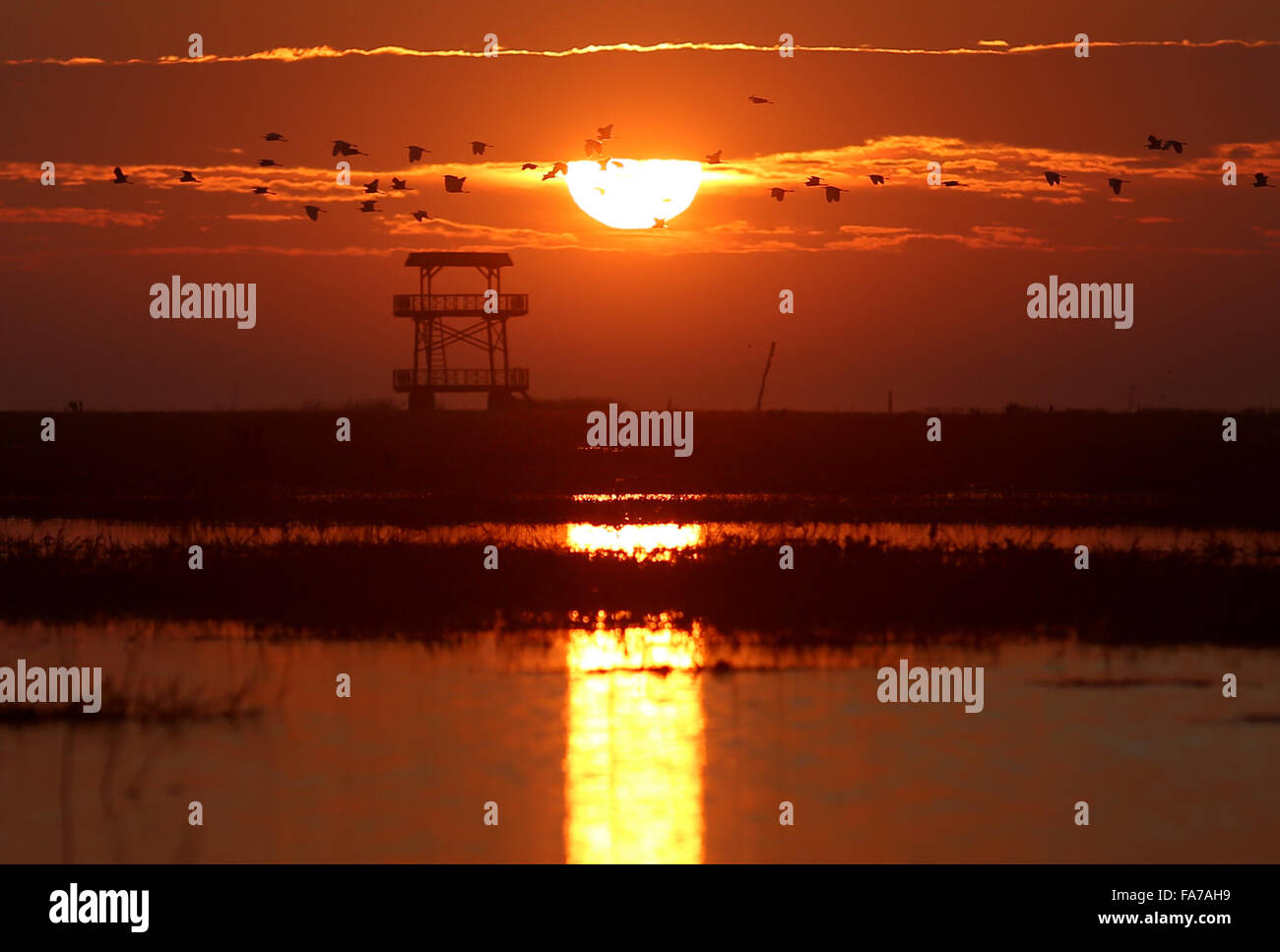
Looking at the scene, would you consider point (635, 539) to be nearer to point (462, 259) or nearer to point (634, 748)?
point (634, 748)

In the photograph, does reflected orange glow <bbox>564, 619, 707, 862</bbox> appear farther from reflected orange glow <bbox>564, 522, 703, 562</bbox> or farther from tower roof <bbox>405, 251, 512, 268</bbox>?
tower roof <bbox>405, 251, 512, 268</bbox>

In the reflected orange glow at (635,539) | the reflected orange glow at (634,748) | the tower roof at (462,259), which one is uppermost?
the tower roof at (462,259)

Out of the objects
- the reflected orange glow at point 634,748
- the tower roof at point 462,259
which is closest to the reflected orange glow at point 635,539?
the reflected orange glow at point 634,748

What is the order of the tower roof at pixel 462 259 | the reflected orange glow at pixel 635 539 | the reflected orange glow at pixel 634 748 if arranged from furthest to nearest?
the tower roof at pixel 462 259 < the reflected orange glow at pixel 635 539 < the reflected orange glow at pixel 634 748

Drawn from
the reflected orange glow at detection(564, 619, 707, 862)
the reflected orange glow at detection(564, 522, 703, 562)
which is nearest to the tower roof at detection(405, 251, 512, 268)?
the reflected orange glow at detection(564, 522, 703, 562)

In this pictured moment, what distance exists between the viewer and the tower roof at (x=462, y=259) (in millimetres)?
79500

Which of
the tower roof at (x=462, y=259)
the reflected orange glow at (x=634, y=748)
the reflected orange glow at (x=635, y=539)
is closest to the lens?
the reflected orange glow at (x=634, y=748)

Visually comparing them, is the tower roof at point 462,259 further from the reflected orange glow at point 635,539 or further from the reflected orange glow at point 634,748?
the reflected orange glow at point 634,748

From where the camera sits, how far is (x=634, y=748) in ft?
54.0

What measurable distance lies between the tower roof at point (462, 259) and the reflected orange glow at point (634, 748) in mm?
57990

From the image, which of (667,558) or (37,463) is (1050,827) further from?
(37,463)

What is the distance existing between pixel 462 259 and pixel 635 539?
4691 cm
